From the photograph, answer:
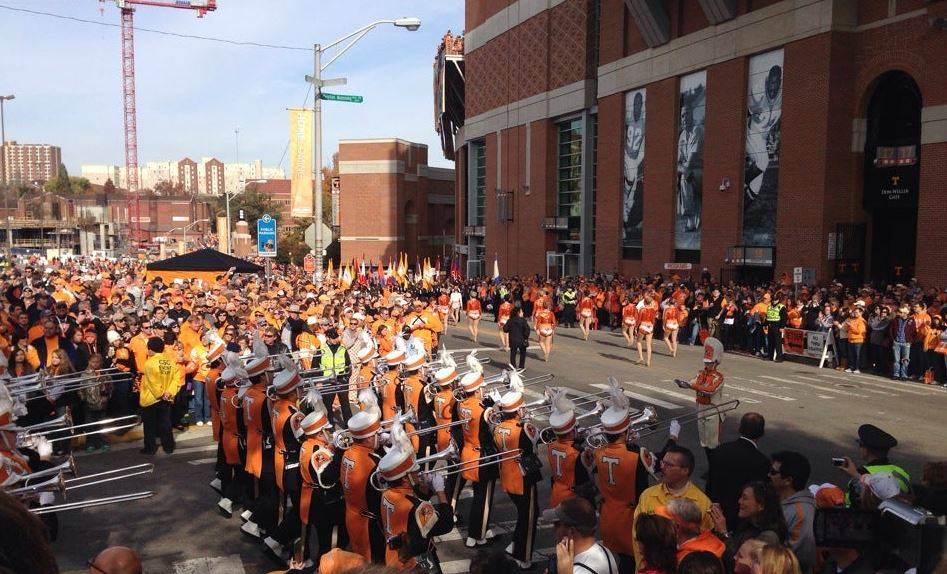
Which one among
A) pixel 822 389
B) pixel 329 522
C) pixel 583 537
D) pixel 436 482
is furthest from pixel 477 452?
pixel 822 389

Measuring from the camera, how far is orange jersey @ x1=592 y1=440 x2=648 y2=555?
594 cm

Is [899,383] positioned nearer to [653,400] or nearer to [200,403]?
[653,400]

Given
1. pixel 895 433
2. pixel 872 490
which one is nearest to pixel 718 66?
pixel 895 433

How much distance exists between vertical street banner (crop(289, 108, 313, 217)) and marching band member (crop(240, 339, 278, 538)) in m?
16.2

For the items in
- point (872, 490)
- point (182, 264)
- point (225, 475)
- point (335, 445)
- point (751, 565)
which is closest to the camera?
point (751, 565)

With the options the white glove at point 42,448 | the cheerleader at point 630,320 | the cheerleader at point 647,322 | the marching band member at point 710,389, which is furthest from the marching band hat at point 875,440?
the cheerleader at point 630,320

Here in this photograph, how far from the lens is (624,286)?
96.5 ft

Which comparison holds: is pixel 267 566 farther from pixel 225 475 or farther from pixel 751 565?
pixel 751 565

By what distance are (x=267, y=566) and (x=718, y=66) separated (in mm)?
27734

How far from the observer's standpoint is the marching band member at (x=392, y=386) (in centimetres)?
1040

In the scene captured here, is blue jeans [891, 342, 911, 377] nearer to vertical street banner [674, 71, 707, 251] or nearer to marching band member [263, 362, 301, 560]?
vertical street banner [674, 71, 707, 251]

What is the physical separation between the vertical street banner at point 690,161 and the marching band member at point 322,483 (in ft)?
88.2

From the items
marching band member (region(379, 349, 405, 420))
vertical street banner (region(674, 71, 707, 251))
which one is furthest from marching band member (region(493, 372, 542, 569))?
vertical street banner (region(674, 71, 707, 251))

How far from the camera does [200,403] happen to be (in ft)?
42.7
